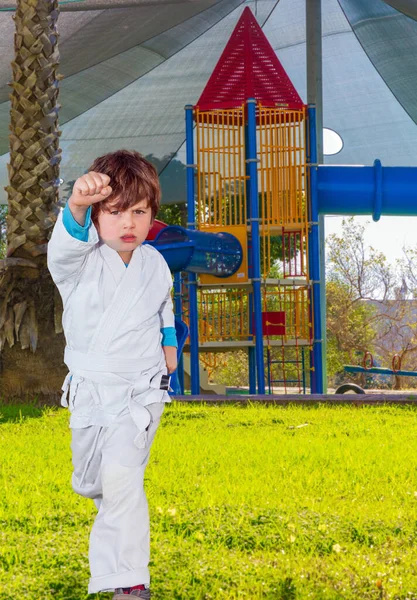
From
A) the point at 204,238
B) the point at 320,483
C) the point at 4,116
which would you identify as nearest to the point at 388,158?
the point at 4,116

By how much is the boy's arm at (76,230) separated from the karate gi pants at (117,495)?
47 cm

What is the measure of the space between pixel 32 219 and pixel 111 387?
5.05 m

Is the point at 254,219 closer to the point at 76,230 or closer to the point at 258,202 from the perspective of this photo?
the point at 258,202

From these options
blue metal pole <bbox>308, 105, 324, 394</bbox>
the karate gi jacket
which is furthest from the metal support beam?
the karate gi jacket

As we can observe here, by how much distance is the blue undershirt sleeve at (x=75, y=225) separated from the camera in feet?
8.36

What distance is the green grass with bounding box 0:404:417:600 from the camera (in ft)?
9.15

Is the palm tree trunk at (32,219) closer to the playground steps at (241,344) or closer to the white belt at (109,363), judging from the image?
the playground steps at (241,344)

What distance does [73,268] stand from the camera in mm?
2662

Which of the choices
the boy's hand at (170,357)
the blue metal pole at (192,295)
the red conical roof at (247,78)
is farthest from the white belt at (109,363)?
the red conical roof at (247,78)

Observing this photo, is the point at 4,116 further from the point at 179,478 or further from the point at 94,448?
the point at 94,448

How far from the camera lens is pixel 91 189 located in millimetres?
2430

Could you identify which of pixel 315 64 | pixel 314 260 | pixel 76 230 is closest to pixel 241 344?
pixel 314 260

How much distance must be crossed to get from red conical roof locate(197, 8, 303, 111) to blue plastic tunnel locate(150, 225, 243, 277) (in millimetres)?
1891

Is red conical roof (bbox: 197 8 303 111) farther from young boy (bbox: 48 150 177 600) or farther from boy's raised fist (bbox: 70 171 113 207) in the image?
boy's raised fist (bbox: 70 171 113 207)
